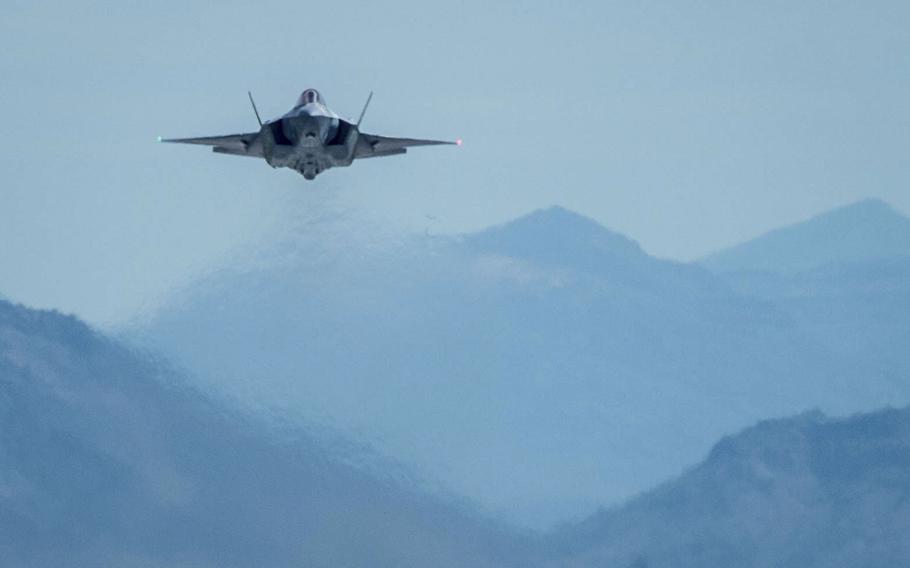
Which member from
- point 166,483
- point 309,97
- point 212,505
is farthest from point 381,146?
point 166,483

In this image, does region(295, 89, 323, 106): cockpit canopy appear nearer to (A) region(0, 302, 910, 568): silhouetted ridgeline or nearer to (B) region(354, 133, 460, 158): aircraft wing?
(B) region(354, 133, 460, 158): aircraft wing

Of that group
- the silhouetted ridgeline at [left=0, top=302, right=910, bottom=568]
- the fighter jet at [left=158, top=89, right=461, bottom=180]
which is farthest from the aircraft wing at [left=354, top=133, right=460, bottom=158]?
the silhouetted ridgeline at [left=0, top=302, right=910, bottom=568]

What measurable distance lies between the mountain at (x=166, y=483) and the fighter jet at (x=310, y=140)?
59.3 meters

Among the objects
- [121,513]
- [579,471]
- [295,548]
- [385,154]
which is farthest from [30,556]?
[385,154]

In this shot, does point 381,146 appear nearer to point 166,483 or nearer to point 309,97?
point 309,97

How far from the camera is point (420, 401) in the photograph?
518ft

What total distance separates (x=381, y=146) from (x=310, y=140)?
455cm

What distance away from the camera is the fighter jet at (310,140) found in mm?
66938

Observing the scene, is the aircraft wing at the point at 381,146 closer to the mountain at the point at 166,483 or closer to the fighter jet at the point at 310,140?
the fighter jet at the point at 310,140

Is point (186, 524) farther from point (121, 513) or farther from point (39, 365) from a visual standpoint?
point (39, 365)

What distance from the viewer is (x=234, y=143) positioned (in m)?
71.2

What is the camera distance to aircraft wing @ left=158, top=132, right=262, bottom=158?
70.0 meters

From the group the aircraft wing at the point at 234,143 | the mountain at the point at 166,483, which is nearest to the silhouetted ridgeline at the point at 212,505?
the mountain at the point at 166,483

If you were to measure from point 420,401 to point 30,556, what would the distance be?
105ft
